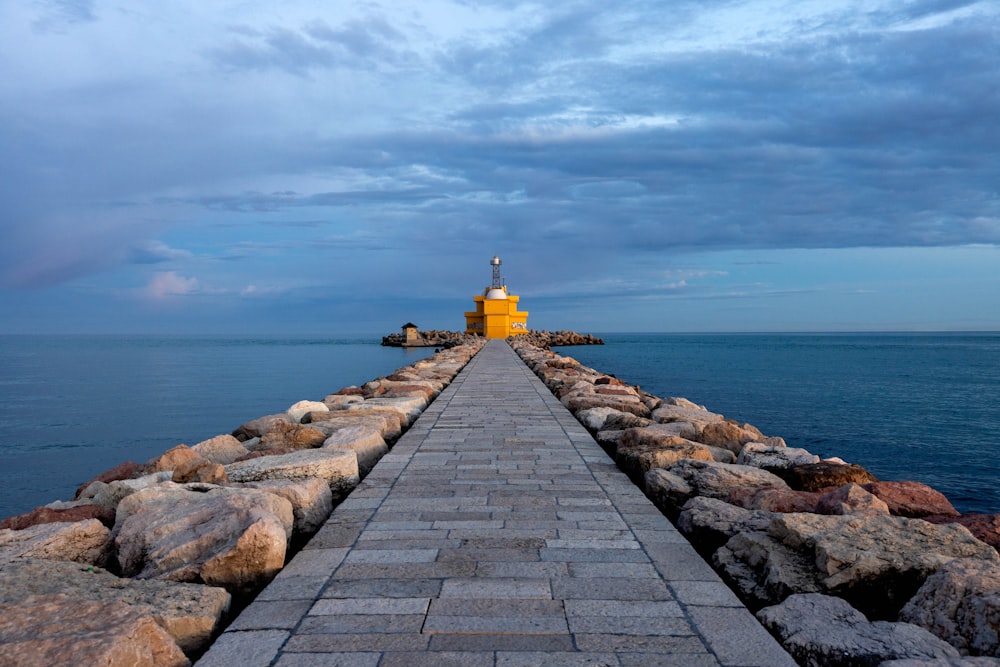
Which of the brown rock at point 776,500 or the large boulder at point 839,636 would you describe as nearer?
the large boulder at point 839,636

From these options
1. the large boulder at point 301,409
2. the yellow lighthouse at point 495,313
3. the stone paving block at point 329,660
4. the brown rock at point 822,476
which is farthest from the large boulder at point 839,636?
the yellow lighthouse at point 495,313

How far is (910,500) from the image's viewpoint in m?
4.42

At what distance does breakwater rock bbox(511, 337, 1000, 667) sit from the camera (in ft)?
7.91

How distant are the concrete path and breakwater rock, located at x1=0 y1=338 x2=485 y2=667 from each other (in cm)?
16

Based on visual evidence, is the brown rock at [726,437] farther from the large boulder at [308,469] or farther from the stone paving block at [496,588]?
the stone paving block at [496,588]

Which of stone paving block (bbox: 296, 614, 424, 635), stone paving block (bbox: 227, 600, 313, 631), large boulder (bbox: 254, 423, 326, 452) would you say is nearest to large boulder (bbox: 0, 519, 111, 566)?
stone paving block (bbox: 227, 600, 313, 631)

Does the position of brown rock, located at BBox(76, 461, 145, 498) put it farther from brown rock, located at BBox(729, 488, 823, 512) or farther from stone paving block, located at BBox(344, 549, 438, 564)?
brown rock, located at BBox(729, 488, 823, 512)

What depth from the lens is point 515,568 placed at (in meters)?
3.15

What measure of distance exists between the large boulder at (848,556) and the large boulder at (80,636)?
2337 mm

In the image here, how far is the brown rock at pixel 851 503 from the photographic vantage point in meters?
3.74

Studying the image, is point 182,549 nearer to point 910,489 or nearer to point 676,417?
point 910,489

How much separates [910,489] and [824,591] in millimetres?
2088

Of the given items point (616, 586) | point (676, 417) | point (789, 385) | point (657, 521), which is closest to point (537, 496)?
point (657, 521)

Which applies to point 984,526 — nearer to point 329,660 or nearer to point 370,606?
point 370,606
